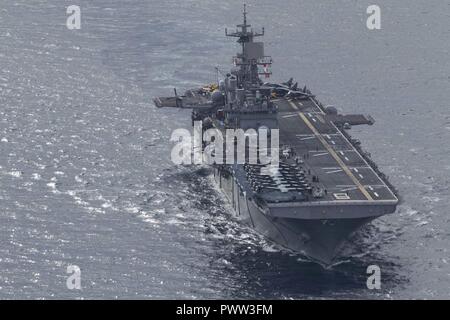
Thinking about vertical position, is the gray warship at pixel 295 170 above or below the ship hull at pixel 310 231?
above

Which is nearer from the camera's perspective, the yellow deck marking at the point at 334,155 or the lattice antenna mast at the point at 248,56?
the yellow deck marking at the point at 334,155

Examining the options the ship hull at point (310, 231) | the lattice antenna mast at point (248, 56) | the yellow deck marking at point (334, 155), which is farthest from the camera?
the lattice antenna mast at point (248, 56)

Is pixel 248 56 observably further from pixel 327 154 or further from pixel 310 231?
pixel 310 231

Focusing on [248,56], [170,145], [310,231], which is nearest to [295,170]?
[310,231]

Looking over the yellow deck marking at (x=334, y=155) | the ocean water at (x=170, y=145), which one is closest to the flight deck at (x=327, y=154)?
the yellow deck marking at (x=334, y=155)

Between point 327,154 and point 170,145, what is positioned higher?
point 327,154

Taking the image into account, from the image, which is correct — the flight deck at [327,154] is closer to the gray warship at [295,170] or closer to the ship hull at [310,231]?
the gray warship at [295,170]

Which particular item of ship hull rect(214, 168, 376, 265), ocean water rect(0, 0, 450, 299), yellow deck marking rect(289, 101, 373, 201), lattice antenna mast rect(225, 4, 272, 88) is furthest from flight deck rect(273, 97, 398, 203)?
lattice antenna mast rect(225, 4, 272, 88)
